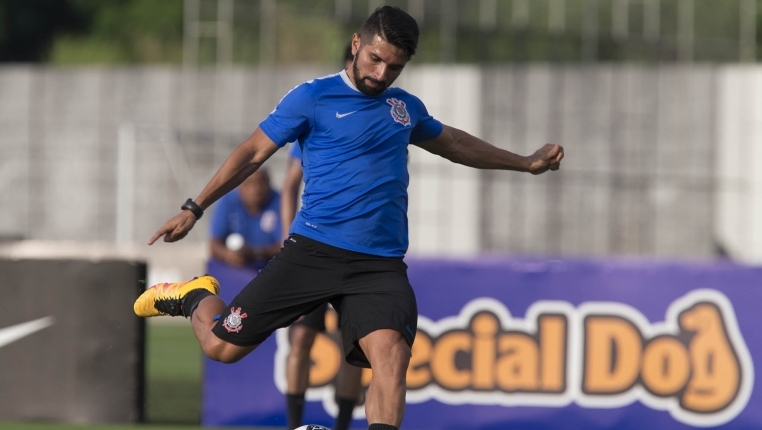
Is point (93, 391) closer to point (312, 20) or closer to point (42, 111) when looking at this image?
point (312, 20)

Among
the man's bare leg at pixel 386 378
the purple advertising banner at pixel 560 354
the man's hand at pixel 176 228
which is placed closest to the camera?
the man's bare leg at pixel 386 378

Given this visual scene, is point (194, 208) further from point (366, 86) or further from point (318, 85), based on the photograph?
point (366, 86)

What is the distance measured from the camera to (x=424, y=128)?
7.11 metres

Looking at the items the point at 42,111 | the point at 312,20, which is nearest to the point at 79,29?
the point at 42,111

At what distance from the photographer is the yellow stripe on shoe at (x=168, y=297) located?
745cm

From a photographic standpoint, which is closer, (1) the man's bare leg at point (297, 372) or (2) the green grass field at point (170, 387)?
(1) the man's bare leg at point (297, 372)

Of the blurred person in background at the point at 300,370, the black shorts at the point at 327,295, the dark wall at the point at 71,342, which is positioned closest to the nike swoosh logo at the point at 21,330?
the dark wall at the point at 71,342

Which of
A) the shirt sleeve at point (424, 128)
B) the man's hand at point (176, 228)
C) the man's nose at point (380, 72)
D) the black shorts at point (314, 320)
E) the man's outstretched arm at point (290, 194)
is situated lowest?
the black shorts at point (314, 320)

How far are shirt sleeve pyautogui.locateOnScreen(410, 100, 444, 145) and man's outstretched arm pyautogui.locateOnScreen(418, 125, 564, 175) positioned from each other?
0.21 feet

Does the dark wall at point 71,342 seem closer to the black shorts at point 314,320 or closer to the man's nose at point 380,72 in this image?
the black shorts at point 314,320

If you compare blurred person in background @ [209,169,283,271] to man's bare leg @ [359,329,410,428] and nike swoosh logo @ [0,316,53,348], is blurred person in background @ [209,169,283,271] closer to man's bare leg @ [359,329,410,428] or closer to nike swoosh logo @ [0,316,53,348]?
nike swoosh logo @ [0,316,53,348]

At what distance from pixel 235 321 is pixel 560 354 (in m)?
3.61

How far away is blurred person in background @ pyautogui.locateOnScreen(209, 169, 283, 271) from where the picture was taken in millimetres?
10102

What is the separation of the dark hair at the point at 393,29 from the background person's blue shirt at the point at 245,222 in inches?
150
